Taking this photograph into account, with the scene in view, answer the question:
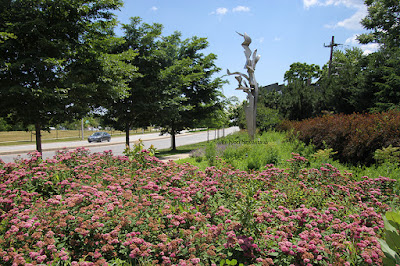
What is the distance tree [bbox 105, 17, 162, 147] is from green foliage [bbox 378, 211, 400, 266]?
1317cm

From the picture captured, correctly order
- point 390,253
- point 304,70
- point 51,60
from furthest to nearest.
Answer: point 304,70 < point 51,60 < point 390,253

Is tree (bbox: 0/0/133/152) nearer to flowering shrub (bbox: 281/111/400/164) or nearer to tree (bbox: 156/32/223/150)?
tree (bbox: 156/32/223/150)

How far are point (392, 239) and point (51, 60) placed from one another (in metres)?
Answer: 9.49

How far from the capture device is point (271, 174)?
14.6 ft

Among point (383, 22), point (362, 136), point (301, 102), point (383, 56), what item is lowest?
point (362, 136)

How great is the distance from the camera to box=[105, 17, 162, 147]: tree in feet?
45.8

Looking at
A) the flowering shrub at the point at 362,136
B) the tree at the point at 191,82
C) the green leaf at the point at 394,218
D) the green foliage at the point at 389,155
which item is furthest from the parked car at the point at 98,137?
the green leaf at the point at 394,218

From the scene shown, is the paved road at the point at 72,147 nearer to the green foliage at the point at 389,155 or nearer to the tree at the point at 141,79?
the tree at the point at 141,79

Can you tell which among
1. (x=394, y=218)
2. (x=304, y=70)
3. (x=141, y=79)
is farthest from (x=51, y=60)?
(x=304, y=70)

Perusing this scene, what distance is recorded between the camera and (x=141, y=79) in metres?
14.7

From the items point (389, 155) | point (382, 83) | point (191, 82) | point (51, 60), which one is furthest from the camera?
point (191, 82)

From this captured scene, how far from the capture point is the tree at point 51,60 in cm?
847

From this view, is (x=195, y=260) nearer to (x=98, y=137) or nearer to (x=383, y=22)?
(x=383, y=22)

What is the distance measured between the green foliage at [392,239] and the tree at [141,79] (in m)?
13.2
